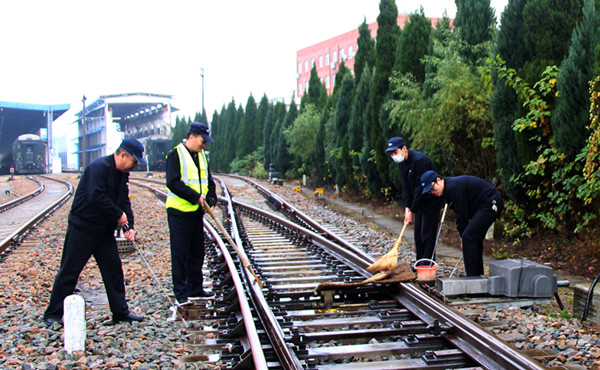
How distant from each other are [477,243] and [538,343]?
74.3 inches

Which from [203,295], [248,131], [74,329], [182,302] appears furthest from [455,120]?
[248,131]

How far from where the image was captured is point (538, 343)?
14.4 feet

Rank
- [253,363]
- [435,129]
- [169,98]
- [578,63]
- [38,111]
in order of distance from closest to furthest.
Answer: [253,363] → [578,63] → [435,129] → [38,111] → [169,98]

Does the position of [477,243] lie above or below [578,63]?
below

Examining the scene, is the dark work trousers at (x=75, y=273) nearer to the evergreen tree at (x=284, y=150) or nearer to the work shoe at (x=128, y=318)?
the work shoe at (x=128, y=318)

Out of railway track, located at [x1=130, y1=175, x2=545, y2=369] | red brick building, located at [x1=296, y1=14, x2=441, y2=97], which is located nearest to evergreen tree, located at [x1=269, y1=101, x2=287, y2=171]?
railway track, located at [x1=130, y1=175, x2=545, y2=369]

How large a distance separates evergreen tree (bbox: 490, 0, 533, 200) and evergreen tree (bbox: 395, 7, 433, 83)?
532cm

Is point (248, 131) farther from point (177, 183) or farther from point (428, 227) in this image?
point (177, 183)

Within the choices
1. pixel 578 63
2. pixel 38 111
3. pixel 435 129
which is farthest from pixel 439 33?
pixel 38 111

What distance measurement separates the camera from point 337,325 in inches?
189

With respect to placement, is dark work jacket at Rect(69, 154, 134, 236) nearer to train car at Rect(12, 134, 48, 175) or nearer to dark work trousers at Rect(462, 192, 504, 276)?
dark work trousers at Rect(462, 192, 504, 276)

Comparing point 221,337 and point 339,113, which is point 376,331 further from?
point 339,113

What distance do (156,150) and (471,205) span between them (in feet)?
150

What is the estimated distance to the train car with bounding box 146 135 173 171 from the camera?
161 ft
